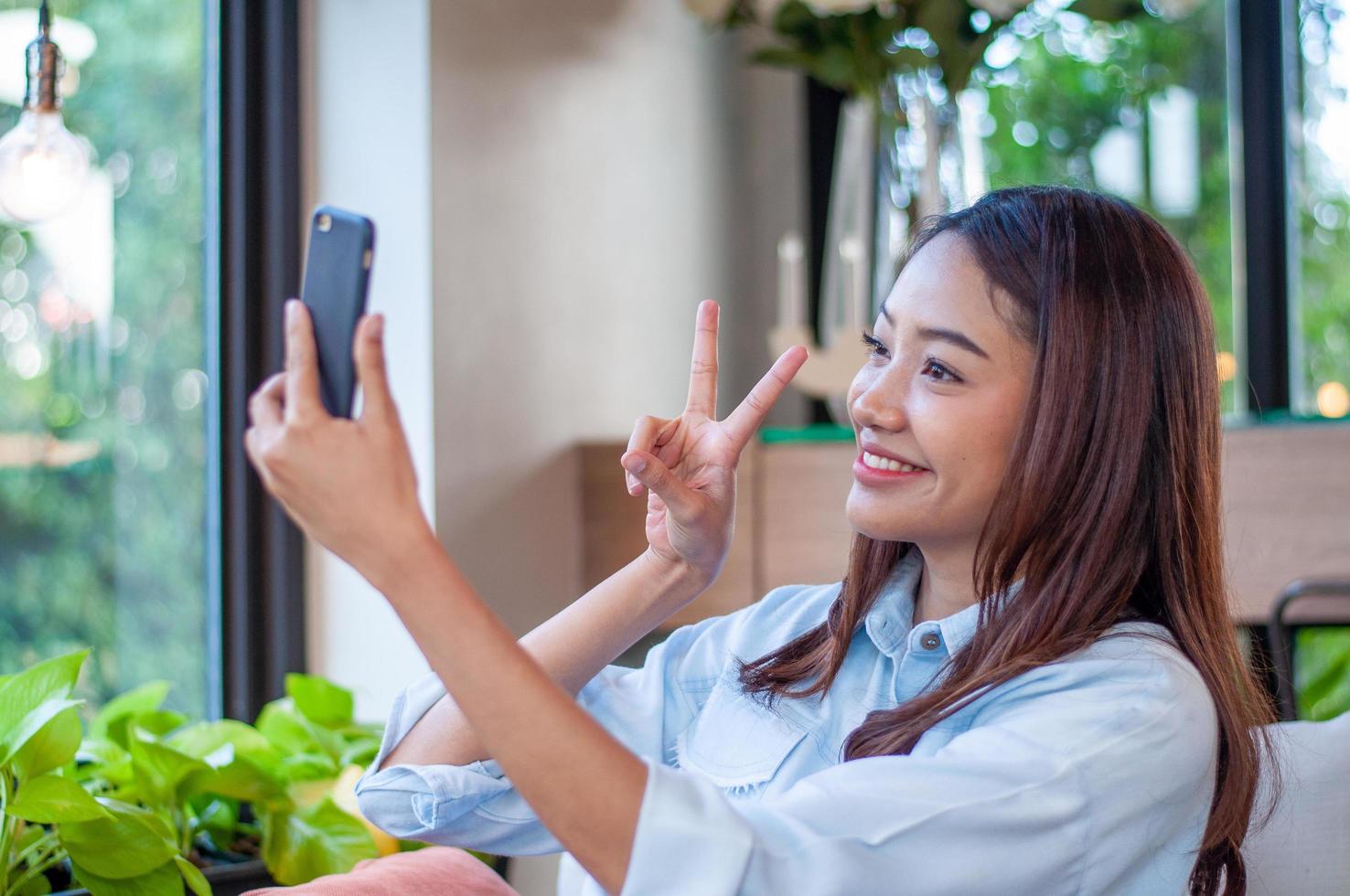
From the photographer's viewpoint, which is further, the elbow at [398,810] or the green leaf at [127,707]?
the green leaf at [127,707]

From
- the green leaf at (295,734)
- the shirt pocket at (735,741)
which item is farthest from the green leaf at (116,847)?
the shirt pocket at (735,741)

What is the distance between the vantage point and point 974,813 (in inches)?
30.5

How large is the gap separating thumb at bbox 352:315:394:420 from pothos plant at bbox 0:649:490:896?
23.6 inches

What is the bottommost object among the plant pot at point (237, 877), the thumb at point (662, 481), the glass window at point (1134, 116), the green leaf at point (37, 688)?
the plant pot at point (237, 877)

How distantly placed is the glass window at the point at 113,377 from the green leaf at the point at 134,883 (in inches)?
16.4

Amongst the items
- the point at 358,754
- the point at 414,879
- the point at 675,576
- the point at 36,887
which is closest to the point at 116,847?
the point at 36,887

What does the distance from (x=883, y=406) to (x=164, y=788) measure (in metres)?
0.80

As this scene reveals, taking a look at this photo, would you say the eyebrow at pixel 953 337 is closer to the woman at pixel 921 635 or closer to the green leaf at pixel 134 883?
the woman at pixel 921 635

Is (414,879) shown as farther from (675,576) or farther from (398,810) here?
(675,576)

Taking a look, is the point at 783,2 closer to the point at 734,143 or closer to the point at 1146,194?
the point at 734,143

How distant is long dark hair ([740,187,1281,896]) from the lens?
3.15 feet

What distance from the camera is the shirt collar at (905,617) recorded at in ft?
3.44

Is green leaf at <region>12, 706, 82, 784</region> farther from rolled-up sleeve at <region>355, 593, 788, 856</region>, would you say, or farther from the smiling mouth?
the smiling mouth

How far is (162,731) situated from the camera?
1410 millimetres
